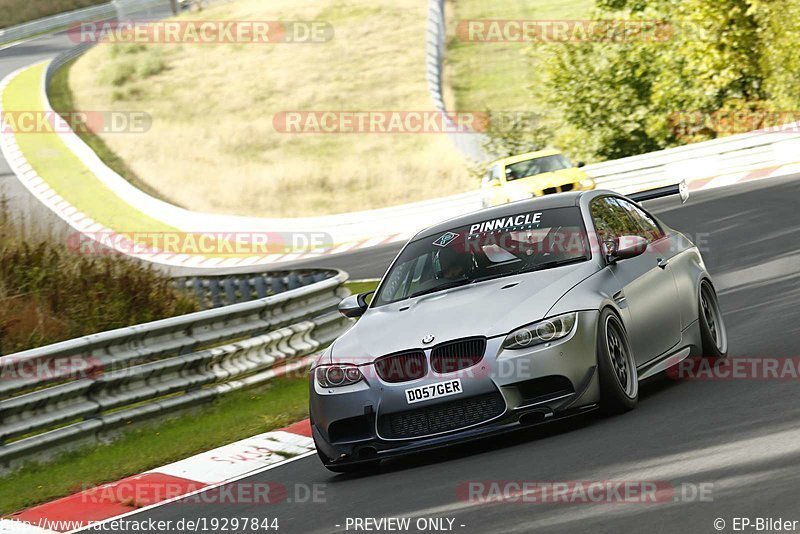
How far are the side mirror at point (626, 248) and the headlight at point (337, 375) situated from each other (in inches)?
76.1

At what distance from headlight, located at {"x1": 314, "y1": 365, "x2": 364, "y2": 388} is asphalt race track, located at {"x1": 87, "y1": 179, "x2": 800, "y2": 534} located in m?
0.60

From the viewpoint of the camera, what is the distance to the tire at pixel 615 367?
26.2 feet

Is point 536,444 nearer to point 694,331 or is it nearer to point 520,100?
point 694,331

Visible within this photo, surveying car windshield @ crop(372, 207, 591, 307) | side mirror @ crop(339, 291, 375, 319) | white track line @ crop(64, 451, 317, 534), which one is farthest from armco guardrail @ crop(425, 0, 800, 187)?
white track line @ crop(64, 451, 317, 534)

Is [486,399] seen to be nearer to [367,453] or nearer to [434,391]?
[434,391]

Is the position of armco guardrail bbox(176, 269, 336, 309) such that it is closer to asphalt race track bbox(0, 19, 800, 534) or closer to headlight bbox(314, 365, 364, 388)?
asphalt race track bbox(0, 19, 800, 534)

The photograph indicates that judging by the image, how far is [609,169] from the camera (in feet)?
103

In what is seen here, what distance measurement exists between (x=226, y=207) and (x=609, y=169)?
18996mm

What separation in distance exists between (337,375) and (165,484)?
1654 millimetres

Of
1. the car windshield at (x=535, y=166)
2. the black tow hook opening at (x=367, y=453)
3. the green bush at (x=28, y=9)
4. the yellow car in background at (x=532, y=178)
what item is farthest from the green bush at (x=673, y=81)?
the green bush at (x=28, y=9)

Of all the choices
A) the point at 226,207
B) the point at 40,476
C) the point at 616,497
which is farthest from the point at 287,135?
the point at 616,497

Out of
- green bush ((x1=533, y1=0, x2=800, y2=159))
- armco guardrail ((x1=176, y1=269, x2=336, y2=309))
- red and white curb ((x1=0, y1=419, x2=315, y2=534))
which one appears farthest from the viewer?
green bush ((x1=533, y1=0, x2=800, y2=159))

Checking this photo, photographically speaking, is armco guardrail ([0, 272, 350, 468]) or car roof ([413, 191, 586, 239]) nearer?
car roof ([413, 191, 586, 239])

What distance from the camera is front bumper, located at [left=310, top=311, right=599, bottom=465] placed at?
7.76 meters
